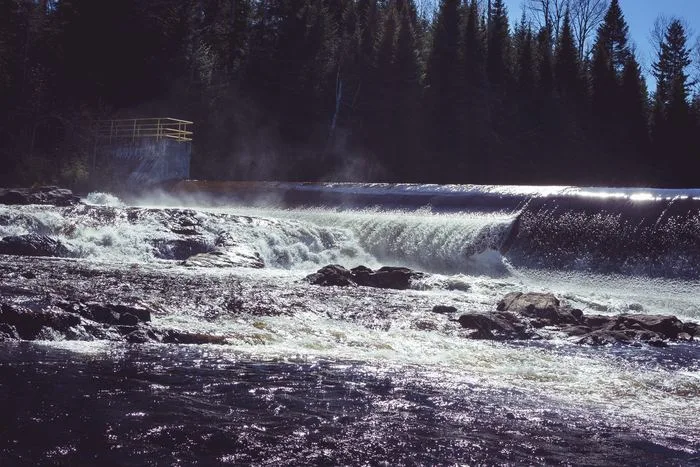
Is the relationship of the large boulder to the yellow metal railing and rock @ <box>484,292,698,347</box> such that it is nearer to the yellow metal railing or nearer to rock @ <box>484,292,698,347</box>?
rock @ <box>484,292,698,347</box>

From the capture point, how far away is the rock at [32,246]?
16.0m

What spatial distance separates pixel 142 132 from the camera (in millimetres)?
35000

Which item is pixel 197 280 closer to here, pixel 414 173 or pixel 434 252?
pixel 434 252

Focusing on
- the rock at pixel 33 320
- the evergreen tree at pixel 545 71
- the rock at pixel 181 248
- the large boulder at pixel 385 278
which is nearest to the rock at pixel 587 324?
the large boulder at pixel 385 278

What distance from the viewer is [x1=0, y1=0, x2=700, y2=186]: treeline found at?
3778 centimetres

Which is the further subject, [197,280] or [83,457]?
[197,280]

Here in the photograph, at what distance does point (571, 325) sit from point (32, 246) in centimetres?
1146

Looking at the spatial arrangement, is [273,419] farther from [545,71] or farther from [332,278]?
[545,71]

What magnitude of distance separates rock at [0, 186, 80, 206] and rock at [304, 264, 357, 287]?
1053 centimetres

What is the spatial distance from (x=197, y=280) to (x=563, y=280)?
→ 8104 mm

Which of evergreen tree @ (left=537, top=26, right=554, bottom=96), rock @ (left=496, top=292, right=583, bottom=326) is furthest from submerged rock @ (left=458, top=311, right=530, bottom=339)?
evergreen tree @ (left=537, top=26, right=554, bottom=96)

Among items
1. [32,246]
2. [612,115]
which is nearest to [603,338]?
[32,246]

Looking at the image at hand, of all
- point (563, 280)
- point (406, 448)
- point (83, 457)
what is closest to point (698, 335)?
point (563, 280)

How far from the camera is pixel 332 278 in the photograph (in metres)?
14.5
